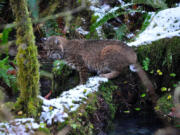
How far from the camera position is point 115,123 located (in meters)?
4.12

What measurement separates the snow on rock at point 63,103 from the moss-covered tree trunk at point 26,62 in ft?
0.55

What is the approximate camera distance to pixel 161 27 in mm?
5488

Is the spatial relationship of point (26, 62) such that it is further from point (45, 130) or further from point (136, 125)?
point (136, 125)

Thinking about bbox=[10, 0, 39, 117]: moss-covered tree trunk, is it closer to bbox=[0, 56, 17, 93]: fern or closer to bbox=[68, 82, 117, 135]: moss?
bbox=[68, 82, 117, 135]: moss

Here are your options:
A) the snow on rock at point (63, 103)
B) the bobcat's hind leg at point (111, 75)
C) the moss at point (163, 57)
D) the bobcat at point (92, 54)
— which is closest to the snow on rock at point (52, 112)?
the snow on rock at point (63, 103)

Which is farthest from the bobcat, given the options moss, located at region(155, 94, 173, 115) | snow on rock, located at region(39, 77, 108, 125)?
moss, located at region(155, 94, 173, 115)

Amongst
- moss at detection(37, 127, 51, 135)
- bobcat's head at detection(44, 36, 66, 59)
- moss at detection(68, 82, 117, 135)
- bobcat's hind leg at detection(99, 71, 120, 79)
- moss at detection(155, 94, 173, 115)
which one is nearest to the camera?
moss at detection(37, 127, 51, 135)

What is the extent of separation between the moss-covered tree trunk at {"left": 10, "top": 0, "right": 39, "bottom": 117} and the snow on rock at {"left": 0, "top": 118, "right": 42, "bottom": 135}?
17 centimetres

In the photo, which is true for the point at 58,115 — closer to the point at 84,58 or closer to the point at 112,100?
the point at 112,100

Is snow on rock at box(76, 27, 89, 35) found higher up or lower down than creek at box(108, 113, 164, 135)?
higher up

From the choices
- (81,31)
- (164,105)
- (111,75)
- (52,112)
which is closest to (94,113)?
(52,112)

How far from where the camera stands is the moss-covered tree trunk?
7.80 feet

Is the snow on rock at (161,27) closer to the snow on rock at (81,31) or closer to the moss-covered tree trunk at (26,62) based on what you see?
the snow on rock at (81,31)

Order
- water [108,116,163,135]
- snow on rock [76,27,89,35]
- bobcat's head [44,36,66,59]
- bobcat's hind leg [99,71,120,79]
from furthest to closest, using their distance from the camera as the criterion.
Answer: snow on rock [76,27,89,35] → bobcat's head [44,36,66,59] → bobcat's hind leg [99,71,120,79] → water [108,116,163,135]
